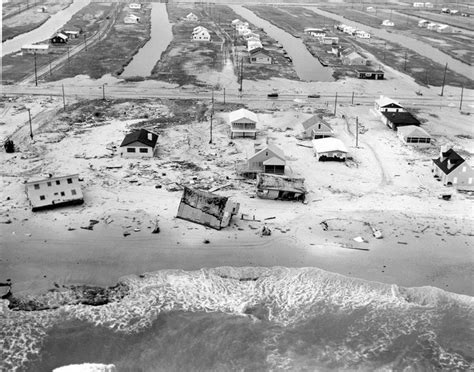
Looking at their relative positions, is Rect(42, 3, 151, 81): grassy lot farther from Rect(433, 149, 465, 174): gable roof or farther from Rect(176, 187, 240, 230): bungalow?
Rect(433, 149, 465, 174): gable roof

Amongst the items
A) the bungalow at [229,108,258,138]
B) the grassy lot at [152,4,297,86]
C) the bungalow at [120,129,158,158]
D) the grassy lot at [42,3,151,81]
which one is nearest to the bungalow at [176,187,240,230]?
the bungalow at [120,129,158,158]

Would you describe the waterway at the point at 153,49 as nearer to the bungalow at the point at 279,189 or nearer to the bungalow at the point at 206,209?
the bungalow at the point at 279,189

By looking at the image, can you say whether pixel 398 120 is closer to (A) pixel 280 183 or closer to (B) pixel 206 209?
(A) pixel 280 183

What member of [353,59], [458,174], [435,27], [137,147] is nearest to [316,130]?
[458,174]

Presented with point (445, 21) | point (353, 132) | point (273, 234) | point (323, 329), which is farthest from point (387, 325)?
point (445, 21)

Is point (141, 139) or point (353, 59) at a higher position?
point (353, 59)

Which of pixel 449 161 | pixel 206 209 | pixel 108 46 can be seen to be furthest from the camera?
pixel 108 46
